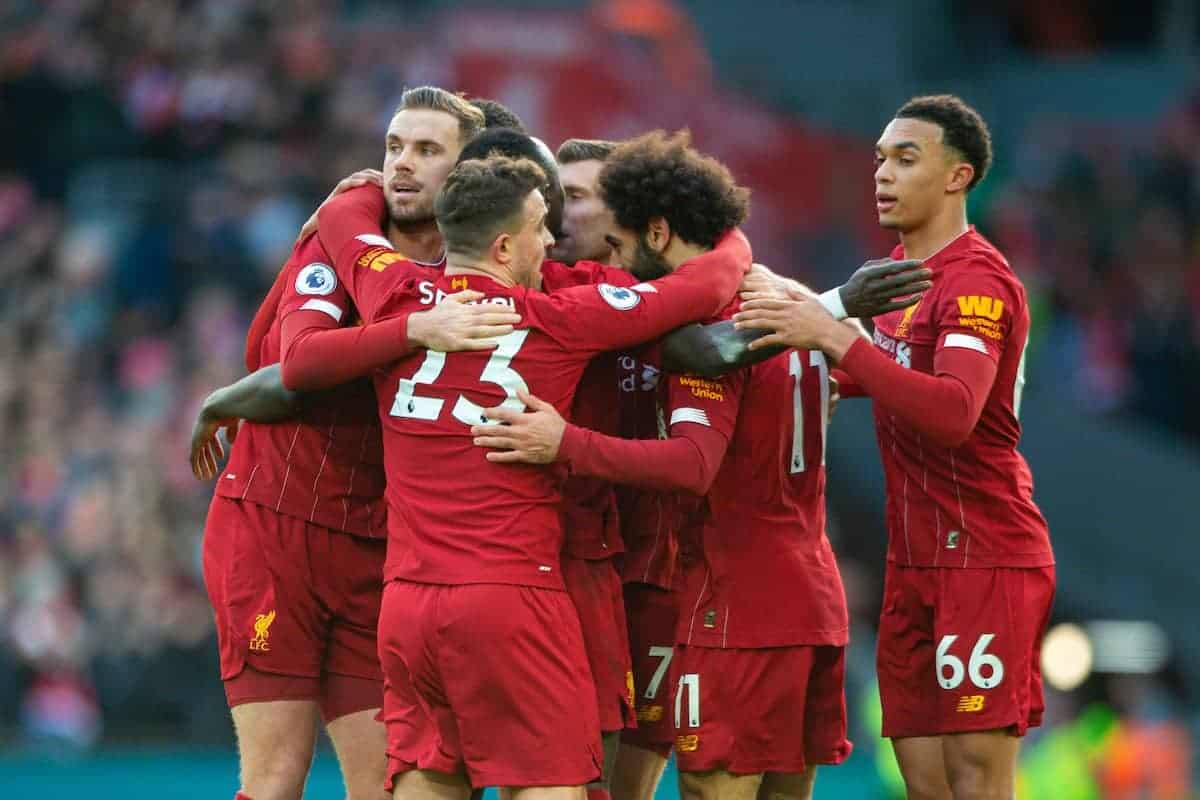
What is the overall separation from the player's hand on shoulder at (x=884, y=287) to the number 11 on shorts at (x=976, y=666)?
112 centimetres

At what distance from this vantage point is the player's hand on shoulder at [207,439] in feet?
21.8

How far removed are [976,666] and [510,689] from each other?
1.64 meters

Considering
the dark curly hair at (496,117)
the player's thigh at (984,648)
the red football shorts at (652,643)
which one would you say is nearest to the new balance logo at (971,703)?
the player's thigh at (984,648)

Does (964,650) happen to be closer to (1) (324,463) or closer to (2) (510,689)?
(2) (510,689)

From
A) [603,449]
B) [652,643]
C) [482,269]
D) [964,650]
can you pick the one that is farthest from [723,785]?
[482,269]

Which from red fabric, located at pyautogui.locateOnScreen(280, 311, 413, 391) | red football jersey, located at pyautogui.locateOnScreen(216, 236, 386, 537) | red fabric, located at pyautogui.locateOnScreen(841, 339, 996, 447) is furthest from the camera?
red football jersey, located at pyautogui.locateOnScreen(216, 236, 386, 537)

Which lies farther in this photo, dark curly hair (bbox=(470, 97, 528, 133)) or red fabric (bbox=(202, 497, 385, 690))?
dark curly hair (bbox=(470, 97, 528, 133))

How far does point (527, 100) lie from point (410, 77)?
1.51 m

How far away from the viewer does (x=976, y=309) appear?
6145 mm

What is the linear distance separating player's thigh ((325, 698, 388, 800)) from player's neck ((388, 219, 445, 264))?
155cm

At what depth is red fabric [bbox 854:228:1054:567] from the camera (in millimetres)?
6164

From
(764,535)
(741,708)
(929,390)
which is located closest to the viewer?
(929,390)

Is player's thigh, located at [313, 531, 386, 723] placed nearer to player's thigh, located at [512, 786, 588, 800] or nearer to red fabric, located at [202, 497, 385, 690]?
red fabric, located at [202, 497, 385, 690]

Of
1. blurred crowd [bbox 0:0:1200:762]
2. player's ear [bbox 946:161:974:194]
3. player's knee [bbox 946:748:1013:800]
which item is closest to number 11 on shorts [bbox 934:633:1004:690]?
player's knee [bbox 946:748:1013:800]
